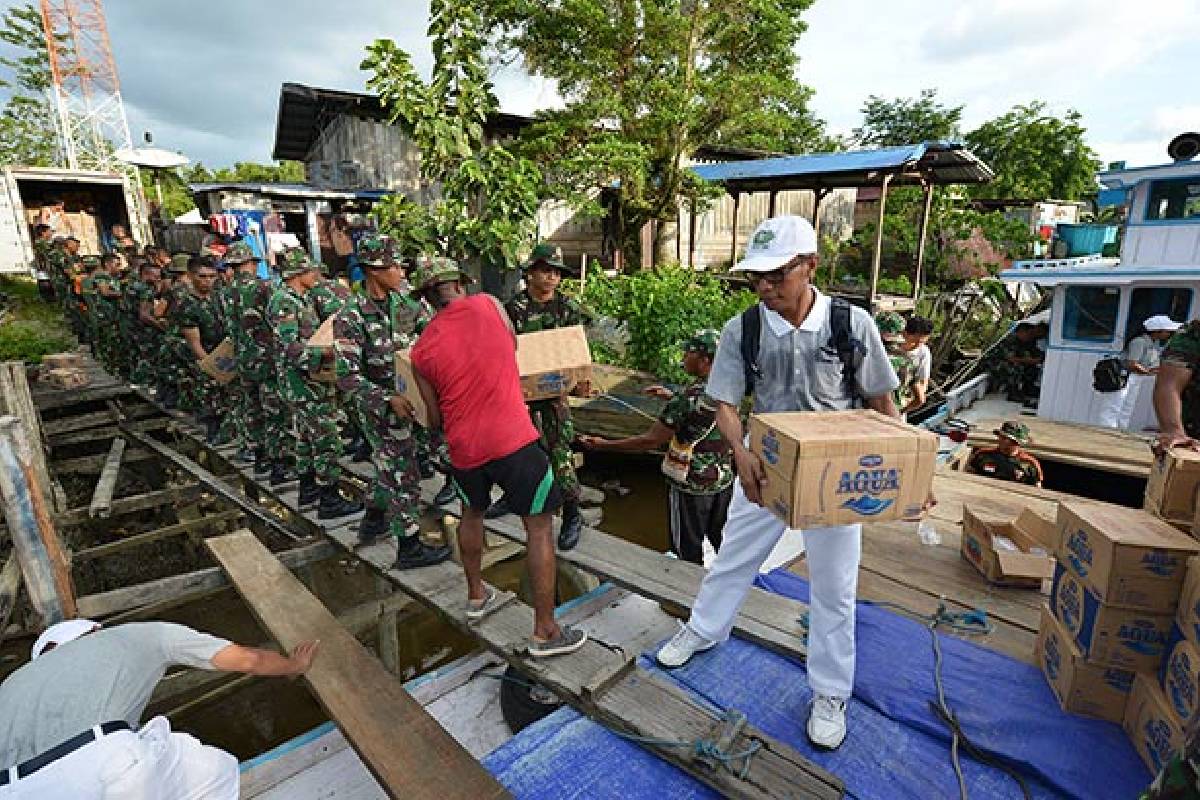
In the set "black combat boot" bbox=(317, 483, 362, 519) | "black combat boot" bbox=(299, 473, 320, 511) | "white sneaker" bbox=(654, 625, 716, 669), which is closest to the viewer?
"white sneaker" bbox=(654, 625, 716, 669)

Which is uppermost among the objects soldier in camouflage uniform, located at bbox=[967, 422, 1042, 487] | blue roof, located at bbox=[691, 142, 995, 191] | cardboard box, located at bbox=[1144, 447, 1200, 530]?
blue roof, located at bbox=[691, 142, 995, 191]

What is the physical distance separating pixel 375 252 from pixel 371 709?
105 inches

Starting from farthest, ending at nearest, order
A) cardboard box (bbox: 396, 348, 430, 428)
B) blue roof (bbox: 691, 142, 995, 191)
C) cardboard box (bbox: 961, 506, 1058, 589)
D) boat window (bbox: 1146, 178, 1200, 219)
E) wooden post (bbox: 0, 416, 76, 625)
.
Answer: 1. blue roof (bbox: 691, 142, 995, 191)
2. boat window (bbox: 1146, 178, 1200, 219)
3. cardboard box (bbox: 961, 506, 1058, 589)
4. wooden post (bbox: 0, 416, 76, 625)
5. cardboard box (bbox: 396, 348, 430, 428)

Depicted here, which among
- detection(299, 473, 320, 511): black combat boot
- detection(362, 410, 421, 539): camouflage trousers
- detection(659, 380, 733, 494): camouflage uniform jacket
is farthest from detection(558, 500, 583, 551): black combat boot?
detection(299, 473, 320, 511): black combat boot

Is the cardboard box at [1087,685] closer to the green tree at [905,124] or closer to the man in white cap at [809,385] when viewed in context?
the man in white cap at [809,385]

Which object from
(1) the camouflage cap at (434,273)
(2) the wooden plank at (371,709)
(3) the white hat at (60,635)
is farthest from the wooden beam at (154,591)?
(1) the camouflage cap at (434,273)

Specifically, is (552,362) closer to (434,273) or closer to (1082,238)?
(434,273)

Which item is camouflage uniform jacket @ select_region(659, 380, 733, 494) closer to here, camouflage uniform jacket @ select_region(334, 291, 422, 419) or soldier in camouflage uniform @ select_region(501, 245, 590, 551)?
soldier in camouflage uniform @ select_region(501, 245, 590, 551)

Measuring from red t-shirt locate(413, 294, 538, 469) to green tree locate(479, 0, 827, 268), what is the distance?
9377 mm

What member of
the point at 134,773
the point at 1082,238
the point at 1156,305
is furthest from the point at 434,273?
the point at 1082,238

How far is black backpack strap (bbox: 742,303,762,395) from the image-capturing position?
261 centimetres

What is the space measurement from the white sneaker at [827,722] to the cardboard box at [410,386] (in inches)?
90.1

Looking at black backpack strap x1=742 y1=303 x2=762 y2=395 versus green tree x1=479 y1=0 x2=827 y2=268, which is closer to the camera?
black backpack strap x1=742 y1=303 x2=762 y2=395

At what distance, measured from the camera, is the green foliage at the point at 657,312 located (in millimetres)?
9023
